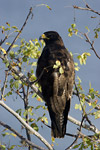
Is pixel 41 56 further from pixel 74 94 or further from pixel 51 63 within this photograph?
pixel 74 94

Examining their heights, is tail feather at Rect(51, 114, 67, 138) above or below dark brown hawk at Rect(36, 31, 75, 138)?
below

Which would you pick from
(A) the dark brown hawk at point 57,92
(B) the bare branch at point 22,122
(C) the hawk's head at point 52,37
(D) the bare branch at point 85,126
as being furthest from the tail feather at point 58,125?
(C) the hawk's head at point 52,37

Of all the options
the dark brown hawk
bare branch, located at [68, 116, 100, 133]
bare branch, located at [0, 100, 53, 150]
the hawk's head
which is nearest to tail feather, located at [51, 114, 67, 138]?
the dark brown hawk

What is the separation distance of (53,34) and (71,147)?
4221 millimetres

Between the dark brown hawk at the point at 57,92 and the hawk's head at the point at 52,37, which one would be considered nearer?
the dark brown hawk at the point at 57,92

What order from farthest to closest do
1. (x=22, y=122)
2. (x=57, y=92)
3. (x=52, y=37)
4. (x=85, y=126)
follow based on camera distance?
(x=52, y=37), (x=57, y=92), (x=85, y=126), (x=22, y=122)

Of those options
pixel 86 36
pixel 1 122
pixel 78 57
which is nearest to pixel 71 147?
pixel 1 122

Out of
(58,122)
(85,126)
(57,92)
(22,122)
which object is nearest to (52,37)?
(57,92)

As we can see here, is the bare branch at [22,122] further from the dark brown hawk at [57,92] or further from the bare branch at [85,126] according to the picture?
the bare branch at [85,126]

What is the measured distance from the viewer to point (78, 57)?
6.26 m

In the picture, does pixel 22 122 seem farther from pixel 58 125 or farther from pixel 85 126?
pixel 85 126

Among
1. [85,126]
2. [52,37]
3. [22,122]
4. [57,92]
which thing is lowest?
[85,126]

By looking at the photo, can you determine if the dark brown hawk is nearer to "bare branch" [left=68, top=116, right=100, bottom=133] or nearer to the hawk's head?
"bare branch" [left=68, top=116, right=100, bottom=133]

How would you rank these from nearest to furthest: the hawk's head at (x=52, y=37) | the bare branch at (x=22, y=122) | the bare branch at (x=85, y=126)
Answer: the bare branch at (x=22, y=122), the bare branch at (x=85, y=126), the hawk's head at (x=52, y=37)
